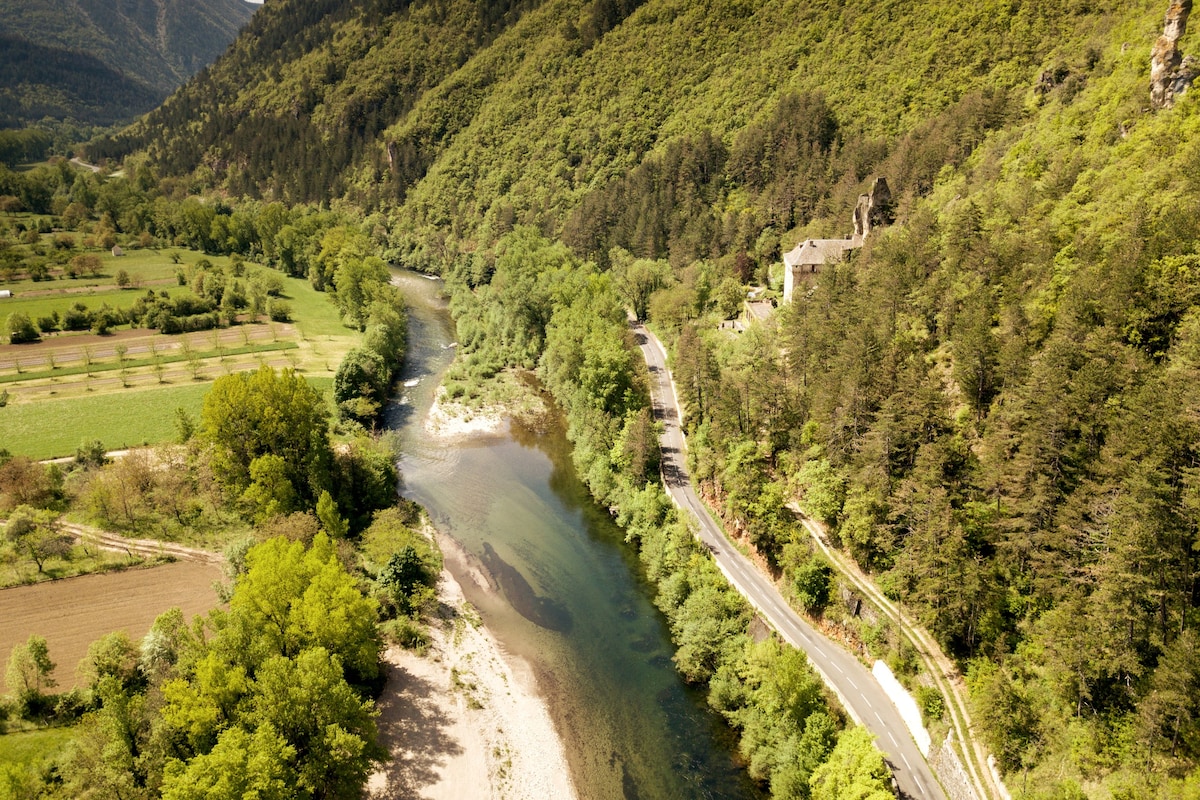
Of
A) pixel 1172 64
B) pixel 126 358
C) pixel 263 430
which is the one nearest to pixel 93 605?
pixel 263 430

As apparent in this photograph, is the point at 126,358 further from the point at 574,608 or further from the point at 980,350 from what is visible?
the point at 980,350

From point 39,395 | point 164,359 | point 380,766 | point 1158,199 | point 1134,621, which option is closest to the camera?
point 1134,621

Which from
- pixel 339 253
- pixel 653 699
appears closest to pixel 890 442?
pixel 653 699

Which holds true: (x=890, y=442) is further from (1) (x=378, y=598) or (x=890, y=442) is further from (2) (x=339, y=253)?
(2) (x=339, y=253)

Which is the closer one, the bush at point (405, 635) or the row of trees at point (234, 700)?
the row of trees at point (234, 700)

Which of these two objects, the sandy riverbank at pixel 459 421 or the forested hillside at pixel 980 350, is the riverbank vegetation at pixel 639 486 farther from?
the sandy riverbank at pixel 459 421

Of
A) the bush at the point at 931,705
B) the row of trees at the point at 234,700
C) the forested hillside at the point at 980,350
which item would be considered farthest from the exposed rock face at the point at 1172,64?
the row of trees at the point at 234,700
